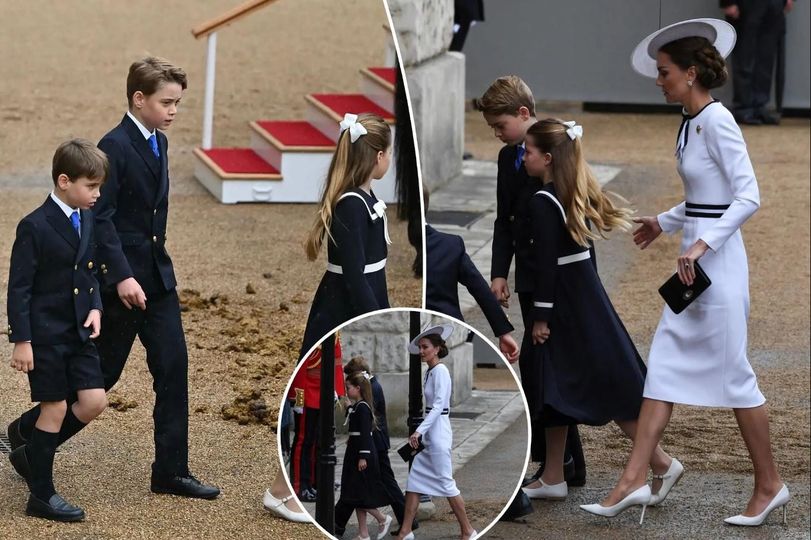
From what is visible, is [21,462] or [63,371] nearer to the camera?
[63,371]

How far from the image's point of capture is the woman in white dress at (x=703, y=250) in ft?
14.9

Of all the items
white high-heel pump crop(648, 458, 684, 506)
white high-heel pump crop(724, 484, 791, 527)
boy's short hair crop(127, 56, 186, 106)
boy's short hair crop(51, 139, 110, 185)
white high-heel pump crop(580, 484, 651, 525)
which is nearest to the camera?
boy's short hair crop(51, 139, 110, 185)

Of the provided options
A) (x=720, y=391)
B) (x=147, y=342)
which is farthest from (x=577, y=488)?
(x=147, y=342)

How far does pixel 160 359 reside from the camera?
4395mm

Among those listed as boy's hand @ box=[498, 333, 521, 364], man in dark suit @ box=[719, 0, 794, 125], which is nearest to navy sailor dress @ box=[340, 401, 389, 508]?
boy's hand @ box=[498, 333, 521, 364]

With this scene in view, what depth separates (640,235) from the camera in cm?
488

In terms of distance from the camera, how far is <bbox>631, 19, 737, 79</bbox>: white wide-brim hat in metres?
4.65

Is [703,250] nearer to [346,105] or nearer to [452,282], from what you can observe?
[452,282]

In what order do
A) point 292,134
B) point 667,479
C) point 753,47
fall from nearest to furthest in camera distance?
point 292,134 < point 667,479 < point 753,47

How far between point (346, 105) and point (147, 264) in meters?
0.81

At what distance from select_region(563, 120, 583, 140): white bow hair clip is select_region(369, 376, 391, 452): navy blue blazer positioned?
0.97 meters

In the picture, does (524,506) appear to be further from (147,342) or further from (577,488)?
(147,342)

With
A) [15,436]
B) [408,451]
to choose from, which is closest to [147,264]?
[15,436]

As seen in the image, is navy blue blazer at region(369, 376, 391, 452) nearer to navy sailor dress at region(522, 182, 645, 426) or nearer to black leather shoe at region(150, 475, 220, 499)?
black leather shoe at region(150, 475, 220, 499)
